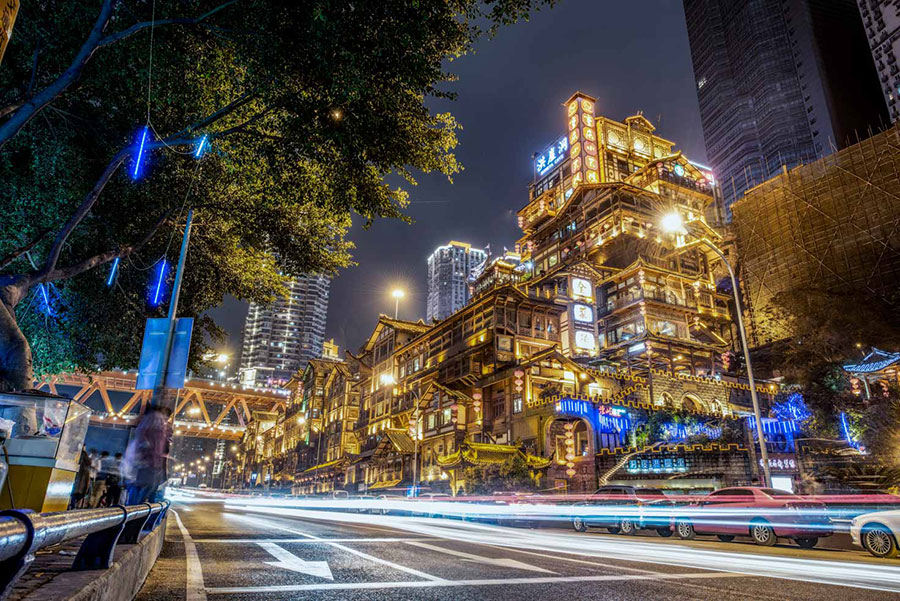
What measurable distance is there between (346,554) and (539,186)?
75.4 m

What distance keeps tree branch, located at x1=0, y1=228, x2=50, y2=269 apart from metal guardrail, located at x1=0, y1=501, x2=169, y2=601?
9568 millimetres

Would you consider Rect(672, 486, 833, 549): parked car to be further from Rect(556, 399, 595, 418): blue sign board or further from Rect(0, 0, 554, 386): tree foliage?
Rect(556, 399, 595, 418): blue sign board

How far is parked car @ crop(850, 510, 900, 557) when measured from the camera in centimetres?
1111

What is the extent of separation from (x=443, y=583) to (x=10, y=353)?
982cm

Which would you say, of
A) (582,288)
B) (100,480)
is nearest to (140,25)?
(100,480)

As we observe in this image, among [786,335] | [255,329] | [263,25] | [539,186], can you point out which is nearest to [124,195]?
[263,25]

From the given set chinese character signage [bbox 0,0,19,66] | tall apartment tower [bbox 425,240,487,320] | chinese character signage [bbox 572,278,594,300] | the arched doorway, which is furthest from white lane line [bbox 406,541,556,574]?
tall apartment tower [bbox 425,240,487,320]

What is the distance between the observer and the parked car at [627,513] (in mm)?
16969

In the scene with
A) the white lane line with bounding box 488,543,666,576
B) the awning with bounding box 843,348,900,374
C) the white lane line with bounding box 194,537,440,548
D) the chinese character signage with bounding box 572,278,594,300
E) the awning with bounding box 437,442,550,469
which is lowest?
the white lane line with bounding box 194,537,440,548

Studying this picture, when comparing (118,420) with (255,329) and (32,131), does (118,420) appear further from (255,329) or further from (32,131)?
(255,329)

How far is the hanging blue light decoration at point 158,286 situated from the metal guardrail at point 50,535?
46.1ft

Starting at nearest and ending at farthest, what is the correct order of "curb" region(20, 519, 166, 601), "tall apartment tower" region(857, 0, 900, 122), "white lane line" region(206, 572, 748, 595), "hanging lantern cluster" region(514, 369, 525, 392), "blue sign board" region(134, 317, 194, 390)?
"curb" region(20, 519, 166, 601) → "white lane line" region(206, 572, 748, 595) → "blue sign board" region(134, 317, 194, 390) → "hanging lantern cluster" region(514, 369, 525, 392) → "tall apartment tower" region(857, 0, 900, 122)

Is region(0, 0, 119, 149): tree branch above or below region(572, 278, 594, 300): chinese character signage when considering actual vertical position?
below

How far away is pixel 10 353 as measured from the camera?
10.0 metres
